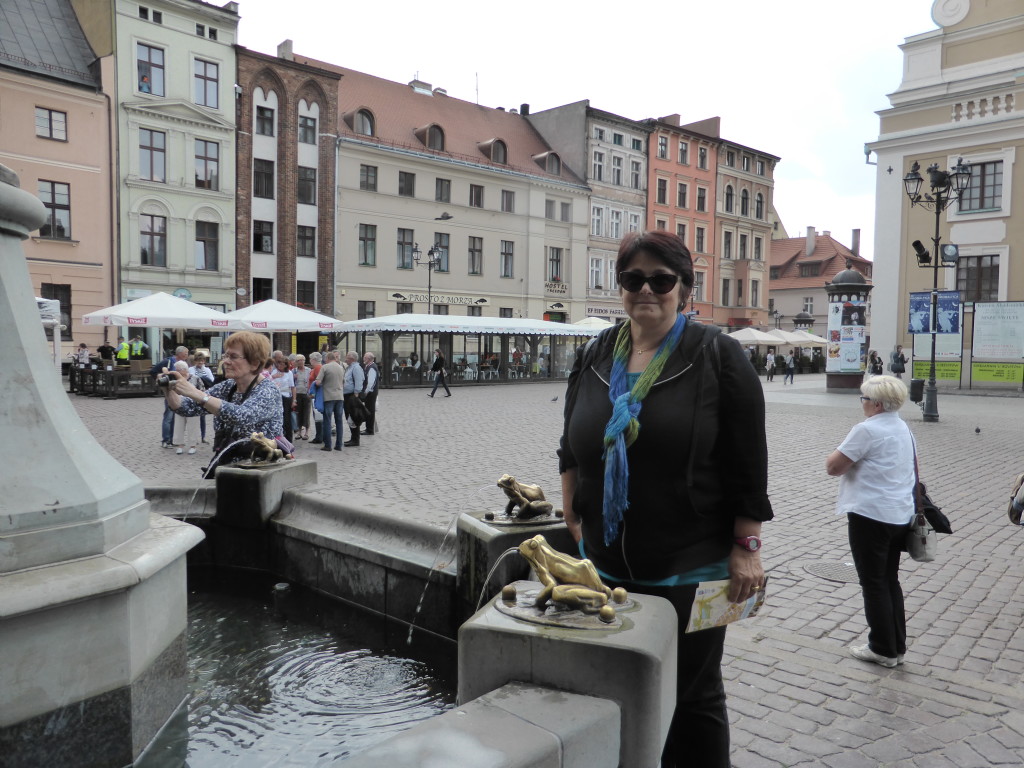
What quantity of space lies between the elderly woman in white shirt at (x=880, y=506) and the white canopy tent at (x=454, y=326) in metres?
23.6

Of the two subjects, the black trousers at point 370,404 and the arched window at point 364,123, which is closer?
the black trousers at point 370,404

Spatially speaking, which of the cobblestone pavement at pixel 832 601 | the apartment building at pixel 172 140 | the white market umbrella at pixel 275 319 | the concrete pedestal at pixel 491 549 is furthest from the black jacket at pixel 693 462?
the apartment building at pixel 172 140

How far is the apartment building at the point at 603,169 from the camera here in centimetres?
4903

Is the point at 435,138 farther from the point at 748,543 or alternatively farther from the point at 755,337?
the point at 748,543

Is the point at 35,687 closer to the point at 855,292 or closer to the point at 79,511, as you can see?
the point at 79,511

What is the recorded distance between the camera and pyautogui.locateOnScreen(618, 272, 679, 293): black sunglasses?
2.51 meters

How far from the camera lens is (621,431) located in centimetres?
239

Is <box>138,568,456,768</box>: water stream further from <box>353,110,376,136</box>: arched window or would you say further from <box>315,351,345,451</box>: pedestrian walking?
<box>353,110,376,136</box>: arched window

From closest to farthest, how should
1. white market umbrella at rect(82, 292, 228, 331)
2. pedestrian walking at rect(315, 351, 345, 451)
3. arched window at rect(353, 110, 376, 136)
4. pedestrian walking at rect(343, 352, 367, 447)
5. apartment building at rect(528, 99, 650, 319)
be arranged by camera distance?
pedestrian walking at rect(315, 351, 345, 451) → pedestrian walking at rect(343, 352, 367, 447) → white market umbrella at rect(82, 292, 228, 331) → arched window at rect(353, 110, 376, 136) → apartment building at rect(528, 99, 650, 319)

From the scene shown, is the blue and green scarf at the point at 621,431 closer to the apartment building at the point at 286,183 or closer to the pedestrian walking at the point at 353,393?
the pedestrian walking at the point at 353,393

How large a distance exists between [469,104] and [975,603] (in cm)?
4794

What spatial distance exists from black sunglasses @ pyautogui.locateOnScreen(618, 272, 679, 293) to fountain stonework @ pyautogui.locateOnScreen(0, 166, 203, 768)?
1990mm

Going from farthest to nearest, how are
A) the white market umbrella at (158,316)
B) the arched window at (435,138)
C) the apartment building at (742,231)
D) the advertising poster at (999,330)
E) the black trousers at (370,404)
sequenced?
the apartment building at (742,231) < the arched window at (435,138) < the advertising poster at (999,330) < the white market umbrella at (158,316) < the black trousers at (370,404)

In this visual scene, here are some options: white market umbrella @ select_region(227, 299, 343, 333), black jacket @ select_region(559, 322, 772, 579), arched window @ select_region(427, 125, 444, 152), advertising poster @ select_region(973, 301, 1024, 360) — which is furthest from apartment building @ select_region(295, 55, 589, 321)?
black jacket @ select_region(559, 322, 772, 579)
